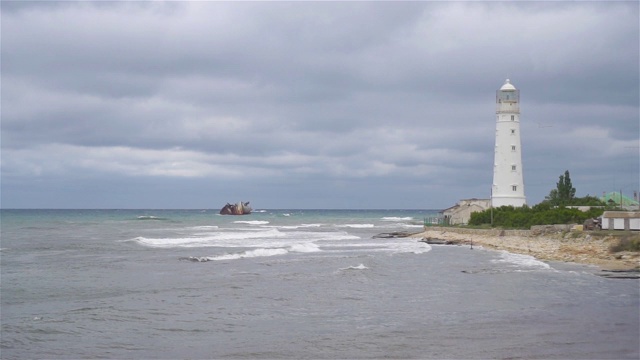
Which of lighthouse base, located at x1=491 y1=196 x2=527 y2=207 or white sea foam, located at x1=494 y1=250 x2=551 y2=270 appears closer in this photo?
white sea foam, located at x1=494 y1=250 x2=551 y2=270

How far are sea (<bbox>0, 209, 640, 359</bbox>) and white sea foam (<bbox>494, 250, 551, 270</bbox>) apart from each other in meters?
0.12

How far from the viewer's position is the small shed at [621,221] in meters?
36.2

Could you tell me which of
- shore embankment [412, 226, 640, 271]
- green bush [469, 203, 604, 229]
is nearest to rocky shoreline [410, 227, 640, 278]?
shore embankment [412, 226, 640, 271]

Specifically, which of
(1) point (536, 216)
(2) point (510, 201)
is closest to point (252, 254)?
(1) point (536, 216)

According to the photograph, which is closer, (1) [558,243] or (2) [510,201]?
(1) [558,243]

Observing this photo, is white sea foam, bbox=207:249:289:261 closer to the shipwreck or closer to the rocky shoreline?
the rocky shoreline

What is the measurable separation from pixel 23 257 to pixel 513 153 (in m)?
32.0

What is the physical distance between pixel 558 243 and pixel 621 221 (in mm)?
4141

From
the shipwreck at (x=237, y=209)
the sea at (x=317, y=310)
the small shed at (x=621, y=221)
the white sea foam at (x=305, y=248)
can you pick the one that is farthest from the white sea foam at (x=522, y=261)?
the shipwreck at (x=237, y=209)

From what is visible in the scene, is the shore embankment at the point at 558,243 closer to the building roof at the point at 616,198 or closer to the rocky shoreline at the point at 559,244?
the rocky shoreline at the point at 559,244

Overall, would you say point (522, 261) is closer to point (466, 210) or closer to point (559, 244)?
point (559, 244)

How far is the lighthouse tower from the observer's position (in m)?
47.3

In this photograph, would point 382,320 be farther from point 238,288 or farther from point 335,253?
point 335,253

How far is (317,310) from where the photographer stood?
18.0 meters
